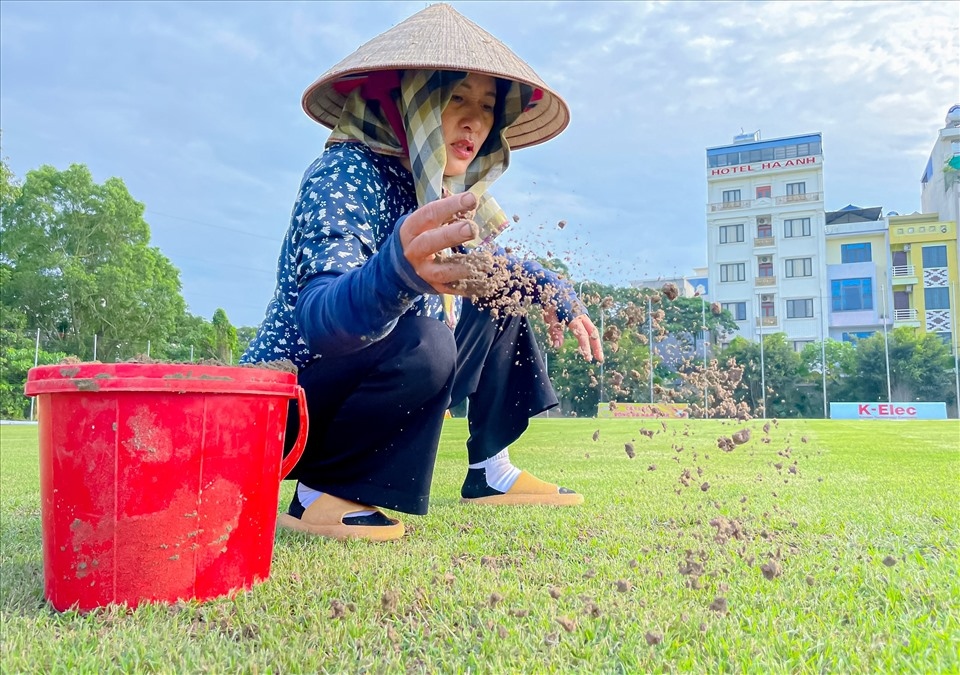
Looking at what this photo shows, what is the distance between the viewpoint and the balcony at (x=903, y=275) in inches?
1243

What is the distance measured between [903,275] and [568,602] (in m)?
35.5

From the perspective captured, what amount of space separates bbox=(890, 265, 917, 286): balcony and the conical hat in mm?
34347

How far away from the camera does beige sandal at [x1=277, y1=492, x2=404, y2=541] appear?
1961mm

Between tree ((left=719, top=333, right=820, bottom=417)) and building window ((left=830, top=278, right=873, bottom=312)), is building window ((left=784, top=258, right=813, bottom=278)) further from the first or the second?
tree ((left=719, top=333, right=820, bottom=417))

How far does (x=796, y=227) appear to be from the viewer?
34.5 m

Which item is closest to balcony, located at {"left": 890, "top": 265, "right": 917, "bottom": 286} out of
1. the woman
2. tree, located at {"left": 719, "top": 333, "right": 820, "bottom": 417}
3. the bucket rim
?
tree, located at {"left": 719, "top": 333, "right": 820, "bottom": 417}

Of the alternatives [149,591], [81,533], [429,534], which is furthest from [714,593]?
[81,533]

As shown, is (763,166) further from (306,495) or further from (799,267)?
(306,495)

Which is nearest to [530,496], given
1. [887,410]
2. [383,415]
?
[383,415]

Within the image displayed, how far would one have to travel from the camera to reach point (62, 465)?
53.3 inches

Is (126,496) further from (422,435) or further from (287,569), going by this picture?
(422,435)

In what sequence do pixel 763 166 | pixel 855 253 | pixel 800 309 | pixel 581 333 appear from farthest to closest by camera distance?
pixel 763 166 → pixel 800 309 → pixel 855 253 → pixel 581 333

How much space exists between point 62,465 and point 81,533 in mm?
129

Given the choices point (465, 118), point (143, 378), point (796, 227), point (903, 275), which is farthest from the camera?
point (796, 227)
